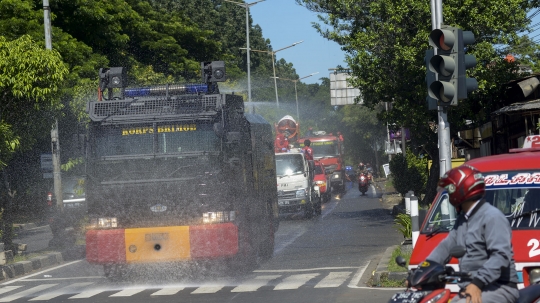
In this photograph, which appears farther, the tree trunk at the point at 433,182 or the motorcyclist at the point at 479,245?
the tree trunk at the point at 433,182

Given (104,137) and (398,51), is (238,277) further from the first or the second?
(398,51)

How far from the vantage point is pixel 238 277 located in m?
13.2

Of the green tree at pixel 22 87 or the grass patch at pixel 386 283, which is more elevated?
the green tree at pixel 22 87

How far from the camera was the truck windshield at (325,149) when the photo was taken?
46.8 m

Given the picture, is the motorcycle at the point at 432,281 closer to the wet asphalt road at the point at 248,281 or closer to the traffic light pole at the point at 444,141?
the wet asphalt road at the point at 248,281

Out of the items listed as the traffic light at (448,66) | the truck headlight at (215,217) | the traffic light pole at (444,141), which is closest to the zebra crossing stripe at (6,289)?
the truck headlight at (215,217)

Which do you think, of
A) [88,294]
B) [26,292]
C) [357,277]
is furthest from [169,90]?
[357,277]

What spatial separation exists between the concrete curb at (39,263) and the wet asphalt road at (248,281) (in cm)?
42

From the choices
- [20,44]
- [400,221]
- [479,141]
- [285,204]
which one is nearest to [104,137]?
[20,44]

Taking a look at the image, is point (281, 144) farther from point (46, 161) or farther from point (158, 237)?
point (158, 237)

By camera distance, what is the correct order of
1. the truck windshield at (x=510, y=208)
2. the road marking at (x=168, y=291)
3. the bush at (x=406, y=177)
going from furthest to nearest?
the bush at (x=406, y=177) → the road marking at (x=168, y=291) → the truck windshield at (x=510, y=208)

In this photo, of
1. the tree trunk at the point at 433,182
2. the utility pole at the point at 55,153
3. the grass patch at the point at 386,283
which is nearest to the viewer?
the grass patch at the point at 386,283

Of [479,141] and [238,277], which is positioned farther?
[479,141]

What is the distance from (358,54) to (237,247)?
10.3 meters
